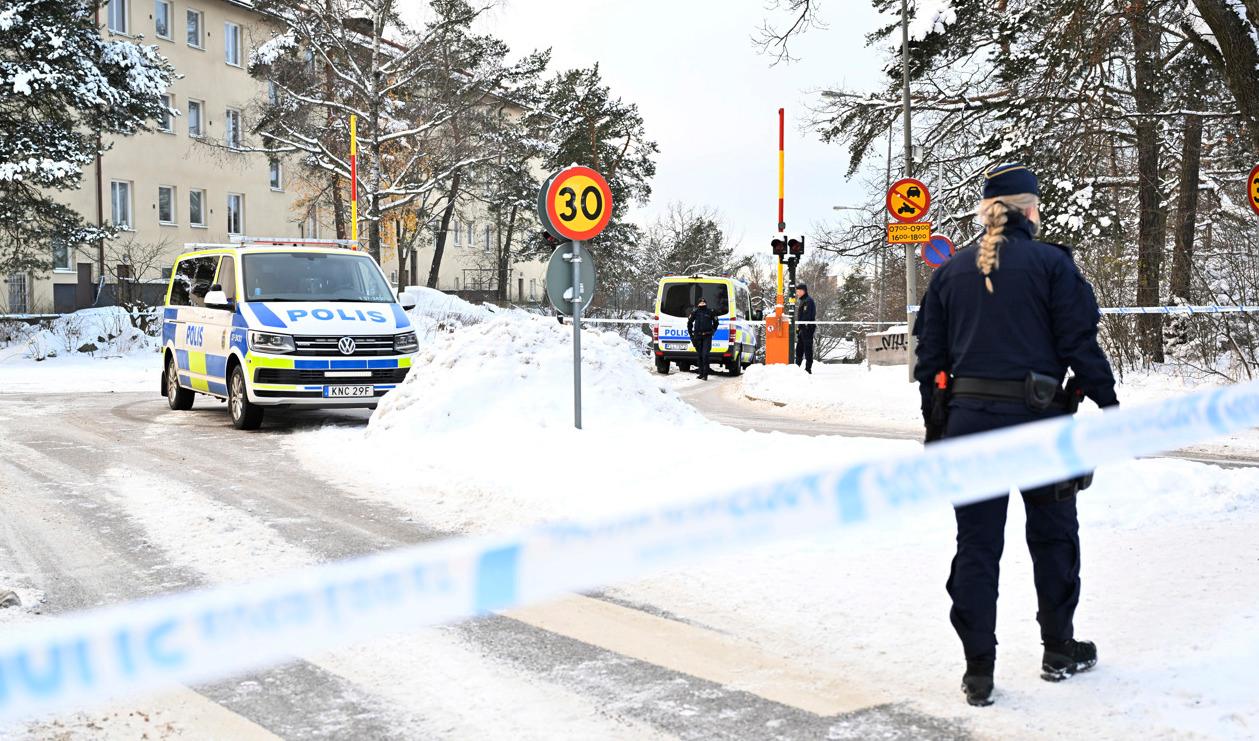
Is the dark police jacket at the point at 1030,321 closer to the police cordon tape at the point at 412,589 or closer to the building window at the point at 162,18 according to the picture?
the police cordon tape at the point at 412,589

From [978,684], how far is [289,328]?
9952 mm

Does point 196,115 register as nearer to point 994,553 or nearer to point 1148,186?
point 1148,186

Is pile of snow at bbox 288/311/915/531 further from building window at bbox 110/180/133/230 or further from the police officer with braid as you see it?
building window at bbox 110/180/133/230

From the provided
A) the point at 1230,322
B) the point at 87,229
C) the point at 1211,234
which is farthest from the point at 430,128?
the point at 1230,322

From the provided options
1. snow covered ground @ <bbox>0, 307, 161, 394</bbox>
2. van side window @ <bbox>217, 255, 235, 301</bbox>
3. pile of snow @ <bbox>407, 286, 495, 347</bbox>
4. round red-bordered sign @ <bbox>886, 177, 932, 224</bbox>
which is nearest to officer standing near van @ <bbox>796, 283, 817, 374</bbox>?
round red-bordered sign @ <bbox>886, 177, 932, 224</bbox>

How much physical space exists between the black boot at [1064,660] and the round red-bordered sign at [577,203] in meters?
6.71

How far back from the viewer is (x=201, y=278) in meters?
14.4

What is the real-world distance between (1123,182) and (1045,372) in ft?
66.2

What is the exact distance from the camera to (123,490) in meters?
8.76

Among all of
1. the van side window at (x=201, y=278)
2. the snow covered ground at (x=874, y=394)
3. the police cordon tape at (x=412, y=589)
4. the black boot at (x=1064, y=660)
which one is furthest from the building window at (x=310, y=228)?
the police cordon tape at (x=412, y=589)

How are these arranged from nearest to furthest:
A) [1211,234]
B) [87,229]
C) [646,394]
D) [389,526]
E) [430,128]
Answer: [389,526] < [646,394] < [1211,234] < [87,229] < [430,128]

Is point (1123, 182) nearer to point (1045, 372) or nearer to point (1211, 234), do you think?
point (1211, 234)

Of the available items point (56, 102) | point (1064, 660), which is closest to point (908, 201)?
point (1064, 660)

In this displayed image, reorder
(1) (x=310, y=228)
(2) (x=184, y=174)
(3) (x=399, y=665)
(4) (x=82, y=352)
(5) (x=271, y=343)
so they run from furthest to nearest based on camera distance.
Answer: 1. (1) (x=310, y=228)
2. (2) (x=184, y=174)
3. (4) (x=82, y=352)
4. (5) (x=271, y=343)
5. (3) (x=399, y=665)
